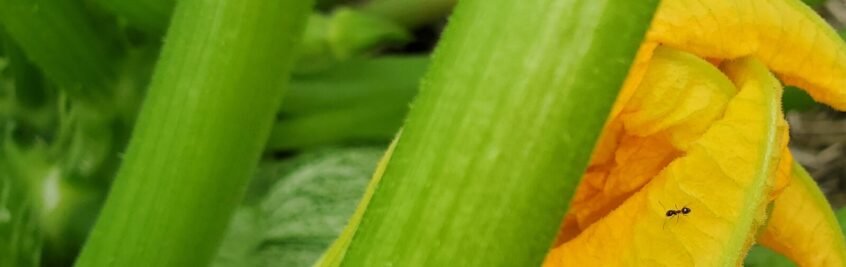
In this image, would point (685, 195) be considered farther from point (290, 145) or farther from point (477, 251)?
point (290, 145)

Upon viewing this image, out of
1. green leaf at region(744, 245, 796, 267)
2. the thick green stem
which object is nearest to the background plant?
green leaf at region(744, 245, 796, 267)

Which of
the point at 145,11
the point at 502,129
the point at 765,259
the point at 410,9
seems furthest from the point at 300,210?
the point at 502,129

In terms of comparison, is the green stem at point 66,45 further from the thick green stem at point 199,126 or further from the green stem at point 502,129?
the green stem at point 502,129

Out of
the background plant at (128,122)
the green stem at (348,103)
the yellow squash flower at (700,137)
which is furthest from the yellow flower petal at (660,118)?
the green stem at (348,103)

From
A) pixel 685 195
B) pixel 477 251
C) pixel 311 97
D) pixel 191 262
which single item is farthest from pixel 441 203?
pixel 311 97

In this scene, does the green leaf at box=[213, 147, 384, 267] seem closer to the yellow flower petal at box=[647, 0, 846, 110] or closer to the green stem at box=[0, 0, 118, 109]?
the green stem at box=[0, 0, 118, 109]
